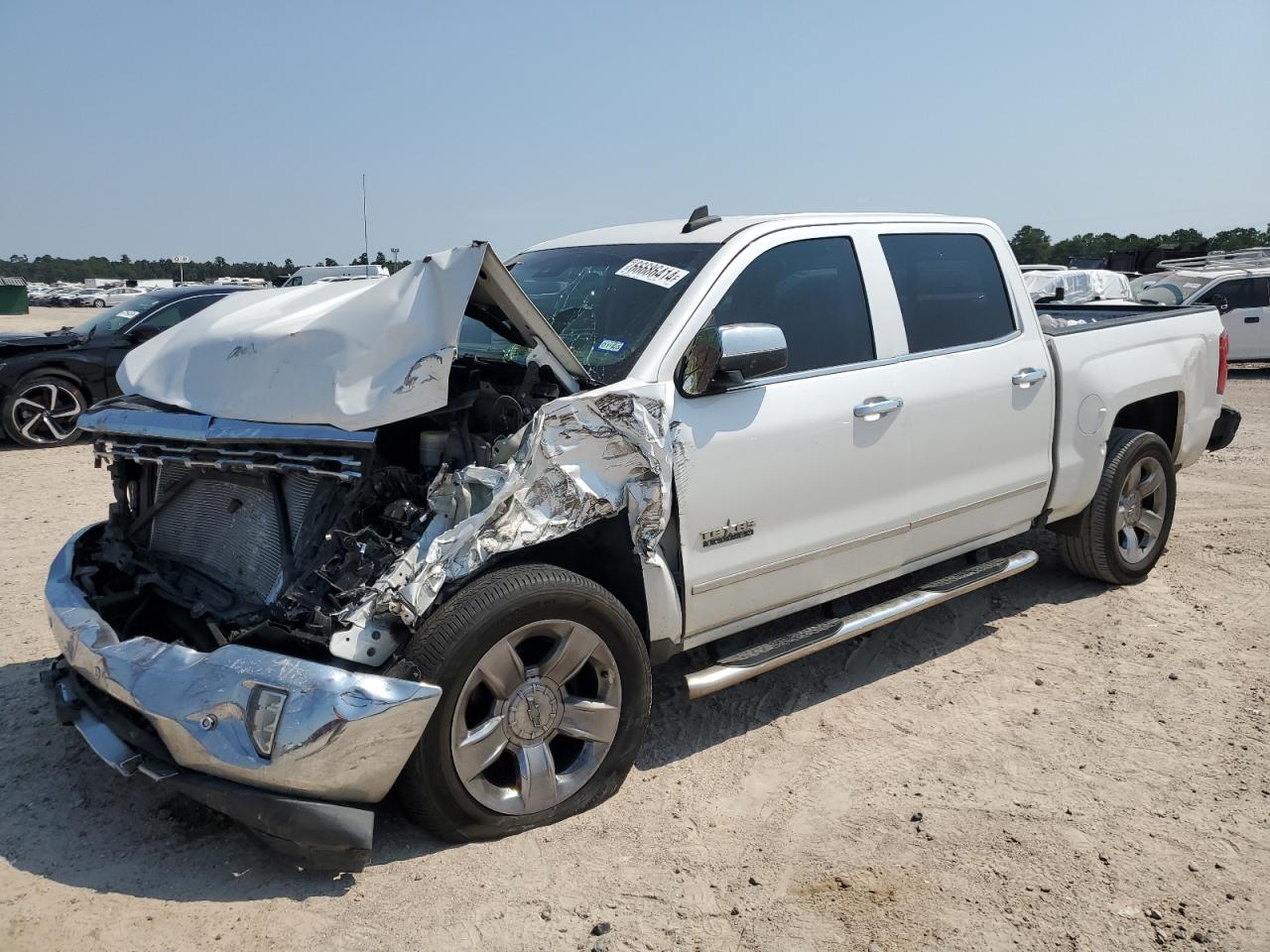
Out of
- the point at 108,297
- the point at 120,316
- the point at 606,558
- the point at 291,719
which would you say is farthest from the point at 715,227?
the point at 108,297

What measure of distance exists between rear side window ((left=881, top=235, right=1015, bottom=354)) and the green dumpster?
45.6m

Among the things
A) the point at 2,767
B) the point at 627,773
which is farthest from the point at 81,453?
the point at 627,773

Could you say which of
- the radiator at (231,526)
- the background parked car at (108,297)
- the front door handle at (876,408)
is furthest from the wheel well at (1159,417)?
the background parked car at (108,297)

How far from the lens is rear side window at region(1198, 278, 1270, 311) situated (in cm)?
1653

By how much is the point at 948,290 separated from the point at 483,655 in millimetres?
2857

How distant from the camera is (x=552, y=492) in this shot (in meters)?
3.19

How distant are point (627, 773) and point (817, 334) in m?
1.87

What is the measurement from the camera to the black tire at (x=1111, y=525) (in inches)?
210

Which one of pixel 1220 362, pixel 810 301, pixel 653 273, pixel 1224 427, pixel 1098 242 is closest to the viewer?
pixel 653 273

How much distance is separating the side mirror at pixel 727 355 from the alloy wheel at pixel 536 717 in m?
0.96

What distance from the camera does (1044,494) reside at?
4.95m

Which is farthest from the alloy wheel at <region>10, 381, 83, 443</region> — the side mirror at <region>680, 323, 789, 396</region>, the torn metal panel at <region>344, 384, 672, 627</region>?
the side mirror at <region>680, 323, 789, 396</region>

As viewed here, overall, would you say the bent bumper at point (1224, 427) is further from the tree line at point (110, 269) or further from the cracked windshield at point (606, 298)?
the tree line at point (110, 269)

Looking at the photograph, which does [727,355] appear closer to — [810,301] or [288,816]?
[810,301]
